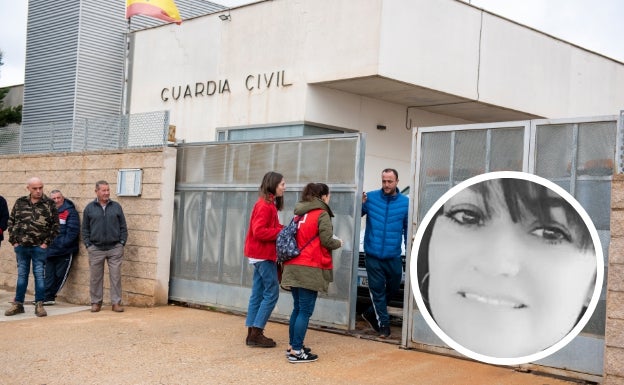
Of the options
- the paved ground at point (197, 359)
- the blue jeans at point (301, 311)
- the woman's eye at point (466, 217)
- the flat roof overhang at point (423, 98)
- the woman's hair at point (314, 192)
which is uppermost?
the flat roof overhang at point (423, 98)

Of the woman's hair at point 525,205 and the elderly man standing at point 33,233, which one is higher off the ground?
the woman's hair at point 525,205

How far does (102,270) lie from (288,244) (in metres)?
4.49

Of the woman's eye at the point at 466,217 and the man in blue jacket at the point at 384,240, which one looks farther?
the man in blue jacket at the point at 384,240

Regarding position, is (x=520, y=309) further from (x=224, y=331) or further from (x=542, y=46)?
(x=542, y=46)

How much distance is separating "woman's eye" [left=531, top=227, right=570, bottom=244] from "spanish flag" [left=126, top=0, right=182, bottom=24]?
13.3m

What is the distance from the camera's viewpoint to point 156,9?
606 inches

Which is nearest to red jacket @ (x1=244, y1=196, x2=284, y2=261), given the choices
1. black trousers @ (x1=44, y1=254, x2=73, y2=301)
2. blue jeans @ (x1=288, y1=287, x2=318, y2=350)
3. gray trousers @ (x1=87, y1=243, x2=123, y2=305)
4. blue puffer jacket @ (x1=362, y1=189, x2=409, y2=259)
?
blue jeans @ (x1=288, y1=287, x2=318, y2=350)

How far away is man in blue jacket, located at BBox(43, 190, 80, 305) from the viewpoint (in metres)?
11.0

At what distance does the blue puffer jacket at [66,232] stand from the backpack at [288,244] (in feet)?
18.1

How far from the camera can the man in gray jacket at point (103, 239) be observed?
390 inches

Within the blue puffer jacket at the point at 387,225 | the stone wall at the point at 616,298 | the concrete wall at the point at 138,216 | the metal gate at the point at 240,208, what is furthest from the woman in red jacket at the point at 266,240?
the concrete wall at the point at 138,216

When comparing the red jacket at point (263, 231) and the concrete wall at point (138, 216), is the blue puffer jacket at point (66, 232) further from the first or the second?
the red jacket at point (263, 231)

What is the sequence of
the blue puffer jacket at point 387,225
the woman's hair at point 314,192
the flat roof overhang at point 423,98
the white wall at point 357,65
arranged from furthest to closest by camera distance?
the flat roof overhang at point 423,98 < the white wall at point 357,65 < the blue puffer jacket at point 387,225 < the woman's hair at point 314,192

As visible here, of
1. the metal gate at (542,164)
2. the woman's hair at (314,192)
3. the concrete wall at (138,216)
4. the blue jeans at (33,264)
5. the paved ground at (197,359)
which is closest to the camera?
the metal gate at (542,164)
